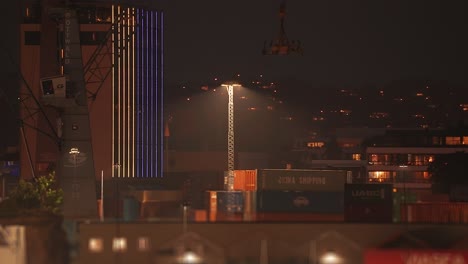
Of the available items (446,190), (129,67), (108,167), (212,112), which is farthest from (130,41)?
(212,112)

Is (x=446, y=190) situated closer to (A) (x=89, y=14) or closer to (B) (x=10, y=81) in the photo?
(A) (x=89, y=14)

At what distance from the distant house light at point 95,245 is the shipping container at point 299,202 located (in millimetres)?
9666

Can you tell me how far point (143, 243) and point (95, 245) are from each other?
1.96 metres

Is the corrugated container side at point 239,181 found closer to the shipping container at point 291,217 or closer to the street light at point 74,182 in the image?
the shipping container at point 291,217

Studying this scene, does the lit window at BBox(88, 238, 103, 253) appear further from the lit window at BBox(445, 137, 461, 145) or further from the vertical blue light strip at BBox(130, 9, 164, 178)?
the lit window at BBox(445, 137, 461, 145)

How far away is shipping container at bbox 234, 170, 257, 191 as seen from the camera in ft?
182

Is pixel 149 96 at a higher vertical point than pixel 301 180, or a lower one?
higher

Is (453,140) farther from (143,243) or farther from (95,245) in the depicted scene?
(95,245)

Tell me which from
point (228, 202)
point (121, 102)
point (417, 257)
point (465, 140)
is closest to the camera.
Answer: point (417, 257)

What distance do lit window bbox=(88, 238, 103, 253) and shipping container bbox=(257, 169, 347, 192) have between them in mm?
10260

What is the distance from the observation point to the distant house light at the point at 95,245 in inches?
1578

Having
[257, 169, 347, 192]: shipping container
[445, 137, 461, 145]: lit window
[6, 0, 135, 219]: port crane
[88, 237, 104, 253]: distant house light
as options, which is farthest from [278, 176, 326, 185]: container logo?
[445, 137, 461, 145]: lit window

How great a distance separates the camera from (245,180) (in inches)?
2251

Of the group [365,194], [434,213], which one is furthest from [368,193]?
[434,213]
